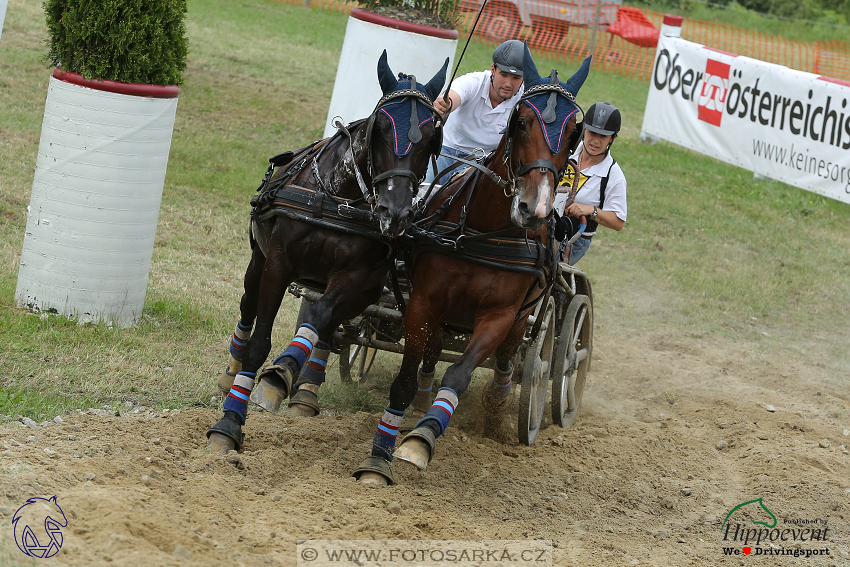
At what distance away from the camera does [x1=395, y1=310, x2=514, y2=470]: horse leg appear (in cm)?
414

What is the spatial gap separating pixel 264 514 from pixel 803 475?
3.35 m

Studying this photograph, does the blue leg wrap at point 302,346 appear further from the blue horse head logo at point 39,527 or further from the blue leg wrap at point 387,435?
the blue horse head logo at point 39,527

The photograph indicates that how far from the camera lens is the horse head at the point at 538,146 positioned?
3.95m

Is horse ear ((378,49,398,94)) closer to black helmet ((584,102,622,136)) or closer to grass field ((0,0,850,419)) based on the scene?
black helmet ((584,102,622,136))

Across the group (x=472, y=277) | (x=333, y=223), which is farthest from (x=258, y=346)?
(x=472, y=277)

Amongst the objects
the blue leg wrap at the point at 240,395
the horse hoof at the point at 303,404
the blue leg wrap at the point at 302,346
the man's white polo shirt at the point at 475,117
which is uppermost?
the man's white polo shirt at the point at 475,117

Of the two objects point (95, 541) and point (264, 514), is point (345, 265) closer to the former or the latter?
point (264, 514)

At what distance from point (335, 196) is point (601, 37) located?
19.8m

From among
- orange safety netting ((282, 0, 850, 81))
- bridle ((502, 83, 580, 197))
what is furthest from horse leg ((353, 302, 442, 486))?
orange safety netting ((282, 0, 850, 81))

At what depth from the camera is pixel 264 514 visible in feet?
12.4

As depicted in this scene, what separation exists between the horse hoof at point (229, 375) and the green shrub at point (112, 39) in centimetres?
213

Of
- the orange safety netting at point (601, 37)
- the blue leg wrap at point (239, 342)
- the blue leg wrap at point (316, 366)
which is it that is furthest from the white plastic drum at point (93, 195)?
the orange safety netting at point (601, 37)

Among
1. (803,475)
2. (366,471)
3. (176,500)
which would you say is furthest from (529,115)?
(803,475)

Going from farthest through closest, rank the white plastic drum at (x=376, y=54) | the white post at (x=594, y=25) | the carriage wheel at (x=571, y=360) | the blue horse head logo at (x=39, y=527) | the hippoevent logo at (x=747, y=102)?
the white post at (x=594, y=25) → the hippoevent logo at (x=747, y=102) → the white plastic drum at (x=376, y=54) → the carriage wheel at (x=571, y=360) → the blue horse head logo at (x=39, y=527)
